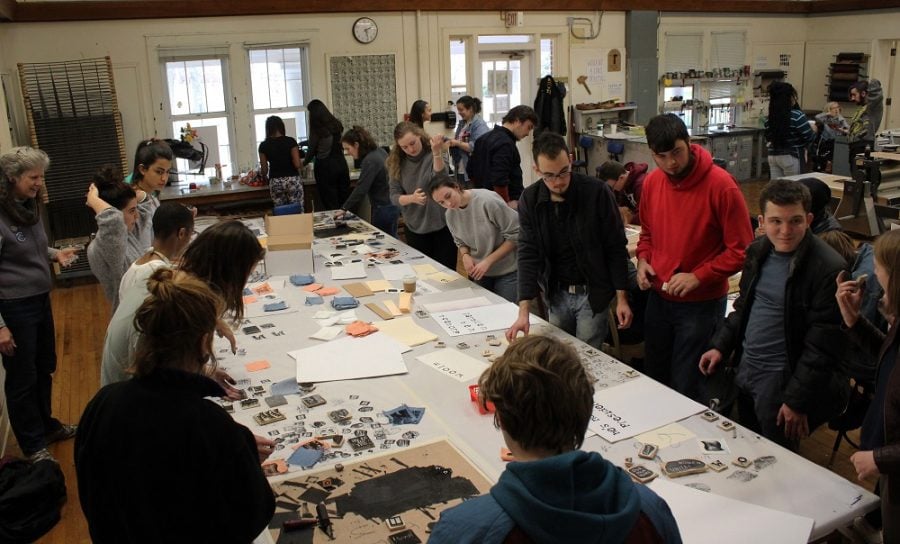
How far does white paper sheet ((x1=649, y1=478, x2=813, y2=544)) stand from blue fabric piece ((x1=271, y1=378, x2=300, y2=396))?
1386mm

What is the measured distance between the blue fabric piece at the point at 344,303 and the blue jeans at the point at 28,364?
53.7 inches

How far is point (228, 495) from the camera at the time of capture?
1.60 metres

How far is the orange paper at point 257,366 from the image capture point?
2.98 meters

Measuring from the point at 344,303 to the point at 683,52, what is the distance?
8482 mm

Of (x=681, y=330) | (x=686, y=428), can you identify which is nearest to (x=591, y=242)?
(x=681, y=330)

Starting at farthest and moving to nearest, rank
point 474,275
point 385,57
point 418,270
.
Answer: point 385,57, point 418,270, point 474,275

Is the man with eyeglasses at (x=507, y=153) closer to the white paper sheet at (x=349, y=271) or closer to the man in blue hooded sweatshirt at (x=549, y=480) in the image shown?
the white paper sheet at (x=349, y=271)

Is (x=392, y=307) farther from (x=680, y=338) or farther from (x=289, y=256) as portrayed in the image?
(x=680, y=338)

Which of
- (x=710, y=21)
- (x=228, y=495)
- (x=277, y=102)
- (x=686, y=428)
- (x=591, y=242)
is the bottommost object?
(x=686, y=428)

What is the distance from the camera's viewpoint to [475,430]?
2.40 meters

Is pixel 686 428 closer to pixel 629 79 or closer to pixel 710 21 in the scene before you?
pixel 629 79

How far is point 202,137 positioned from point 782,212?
22.1 feet

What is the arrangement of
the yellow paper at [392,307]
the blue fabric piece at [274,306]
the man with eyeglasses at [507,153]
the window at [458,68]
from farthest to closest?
the window at [458,68], the man with eyeglasses at [507,153], the blue fabric piece at [274,306], the yellow paper at [392,307]

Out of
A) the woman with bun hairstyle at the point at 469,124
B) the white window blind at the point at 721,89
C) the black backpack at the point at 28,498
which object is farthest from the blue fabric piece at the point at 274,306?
the white window blind at the point at 721,89
